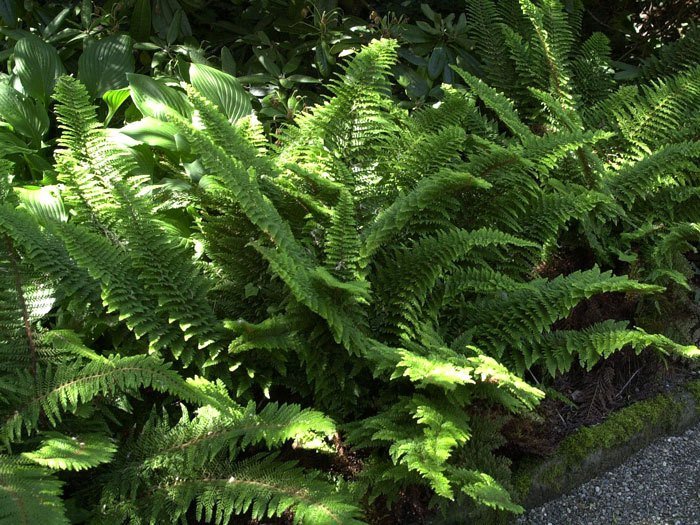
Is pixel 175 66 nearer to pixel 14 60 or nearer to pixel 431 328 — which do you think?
pixel 14 60

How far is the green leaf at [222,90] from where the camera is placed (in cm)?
335

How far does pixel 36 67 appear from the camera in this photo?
3.50 m

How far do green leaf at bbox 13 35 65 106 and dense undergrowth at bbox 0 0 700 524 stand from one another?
37mm

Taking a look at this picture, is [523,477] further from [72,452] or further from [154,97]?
[154,97]

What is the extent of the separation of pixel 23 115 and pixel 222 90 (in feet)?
2.95

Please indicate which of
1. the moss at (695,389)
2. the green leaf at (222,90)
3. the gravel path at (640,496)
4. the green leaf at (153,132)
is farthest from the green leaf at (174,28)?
the moss at (695,389)

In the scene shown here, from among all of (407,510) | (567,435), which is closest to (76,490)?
(407,510)

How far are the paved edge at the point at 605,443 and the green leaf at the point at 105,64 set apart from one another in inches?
102

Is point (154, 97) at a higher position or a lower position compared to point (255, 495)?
higher

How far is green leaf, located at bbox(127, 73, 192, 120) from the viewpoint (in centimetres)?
315

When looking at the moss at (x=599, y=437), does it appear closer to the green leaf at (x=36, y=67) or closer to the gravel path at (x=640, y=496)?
the gravel path at (x=640, y=496)

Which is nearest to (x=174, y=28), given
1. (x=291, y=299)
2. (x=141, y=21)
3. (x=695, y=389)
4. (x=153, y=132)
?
(x=141, y=21)

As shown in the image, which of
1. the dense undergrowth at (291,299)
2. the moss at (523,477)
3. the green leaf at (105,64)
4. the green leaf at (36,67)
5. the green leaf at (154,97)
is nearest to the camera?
the dense undergrowth at (291,299)

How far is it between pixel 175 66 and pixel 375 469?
249 centimetres
